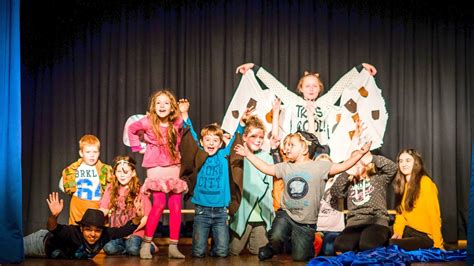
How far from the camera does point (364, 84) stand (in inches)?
314

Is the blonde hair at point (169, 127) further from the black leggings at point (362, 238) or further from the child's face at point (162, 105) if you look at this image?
the black leggings at point (362, 238)

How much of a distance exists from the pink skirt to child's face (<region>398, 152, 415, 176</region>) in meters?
2.04

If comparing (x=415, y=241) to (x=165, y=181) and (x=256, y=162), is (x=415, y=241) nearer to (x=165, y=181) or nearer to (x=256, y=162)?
(x=256, y=162)

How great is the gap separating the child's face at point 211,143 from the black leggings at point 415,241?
177 cm

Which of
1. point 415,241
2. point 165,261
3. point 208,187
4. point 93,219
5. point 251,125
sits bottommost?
point 165,261

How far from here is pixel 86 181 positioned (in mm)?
6742

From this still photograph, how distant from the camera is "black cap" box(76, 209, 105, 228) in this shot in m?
6.12

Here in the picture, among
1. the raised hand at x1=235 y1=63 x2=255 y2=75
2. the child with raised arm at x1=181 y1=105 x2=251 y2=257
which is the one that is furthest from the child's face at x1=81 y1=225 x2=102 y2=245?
the raised hand at x1=235 y1=63 x2=255 y2=75

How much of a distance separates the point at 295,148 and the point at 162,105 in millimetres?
1201

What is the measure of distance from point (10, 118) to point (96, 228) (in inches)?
45.7

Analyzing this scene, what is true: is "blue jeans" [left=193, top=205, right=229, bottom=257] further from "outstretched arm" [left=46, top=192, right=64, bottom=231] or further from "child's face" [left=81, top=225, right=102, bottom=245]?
"outstretched arm" [left=46, top=192, right=64, bottom=231]

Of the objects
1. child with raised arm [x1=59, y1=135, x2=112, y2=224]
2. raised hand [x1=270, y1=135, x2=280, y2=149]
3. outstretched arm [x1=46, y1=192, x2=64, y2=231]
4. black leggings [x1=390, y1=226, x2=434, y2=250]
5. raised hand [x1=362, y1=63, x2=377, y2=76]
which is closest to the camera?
outstretched arm [x1=46, y1=192, x2=64, y2=231]

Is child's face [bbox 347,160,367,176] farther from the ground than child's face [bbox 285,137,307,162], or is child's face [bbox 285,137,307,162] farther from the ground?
child's face [bbox 285,137,307,162]

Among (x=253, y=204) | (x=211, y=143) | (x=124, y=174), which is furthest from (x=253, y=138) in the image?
(x=124, y=174)
